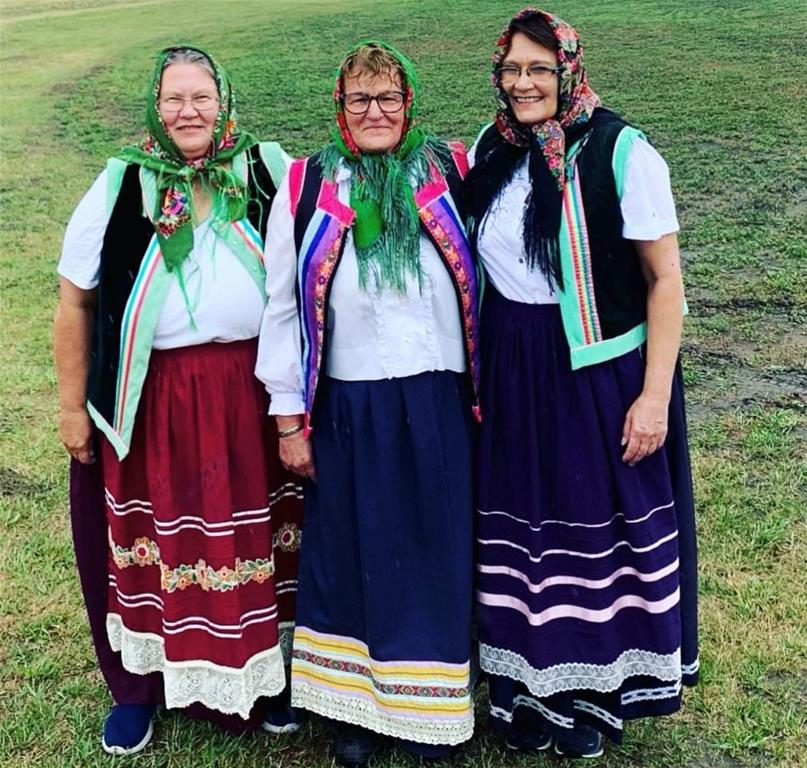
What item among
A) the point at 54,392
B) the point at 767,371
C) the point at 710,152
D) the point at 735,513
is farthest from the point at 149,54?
the point at 735,513

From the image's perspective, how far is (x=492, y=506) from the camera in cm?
263

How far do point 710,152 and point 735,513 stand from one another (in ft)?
22.0

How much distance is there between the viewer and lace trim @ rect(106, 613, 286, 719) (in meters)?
2.75

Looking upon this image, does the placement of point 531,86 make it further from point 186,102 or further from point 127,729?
point 127,729

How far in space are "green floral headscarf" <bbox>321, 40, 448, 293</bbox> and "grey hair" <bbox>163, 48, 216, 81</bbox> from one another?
328mm

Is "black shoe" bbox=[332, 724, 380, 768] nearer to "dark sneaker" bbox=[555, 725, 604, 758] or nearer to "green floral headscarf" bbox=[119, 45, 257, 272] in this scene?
"dark sneaker" bbox=[555, 725, 604, 758]

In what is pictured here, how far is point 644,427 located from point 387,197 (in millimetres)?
818

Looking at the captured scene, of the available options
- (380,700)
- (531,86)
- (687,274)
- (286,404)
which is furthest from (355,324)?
(687,274)

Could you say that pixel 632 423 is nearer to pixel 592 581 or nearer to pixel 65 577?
Result: pixel 592 581

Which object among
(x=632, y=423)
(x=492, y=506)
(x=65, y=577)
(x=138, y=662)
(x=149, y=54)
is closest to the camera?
(x=632, y=423)

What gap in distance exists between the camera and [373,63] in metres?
2.40

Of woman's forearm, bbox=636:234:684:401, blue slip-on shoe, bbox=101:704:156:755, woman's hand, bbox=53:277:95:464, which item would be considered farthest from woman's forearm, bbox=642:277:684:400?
blue slip-on shoe, bbox=101:704:156:755

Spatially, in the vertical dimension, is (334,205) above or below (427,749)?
above

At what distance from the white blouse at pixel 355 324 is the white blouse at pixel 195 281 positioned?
73mm
